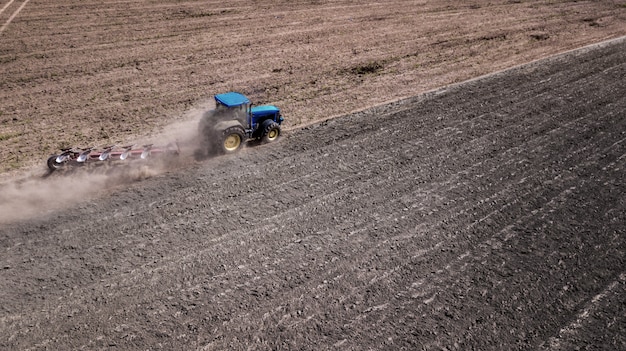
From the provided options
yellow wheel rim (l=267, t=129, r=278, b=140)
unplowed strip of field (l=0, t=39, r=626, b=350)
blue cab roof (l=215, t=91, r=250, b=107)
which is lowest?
unplowed strip of field (l=0, t=39, r=626, b=350)

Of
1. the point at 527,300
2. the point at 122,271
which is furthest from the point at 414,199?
the point at 122,271

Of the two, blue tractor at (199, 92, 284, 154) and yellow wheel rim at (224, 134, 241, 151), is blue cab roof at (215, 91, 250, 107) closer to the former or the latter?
blue tractor at (199, 92, 284, 154)

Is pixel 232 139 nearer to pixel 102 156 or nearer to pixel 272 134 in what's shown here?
pixel 272 134

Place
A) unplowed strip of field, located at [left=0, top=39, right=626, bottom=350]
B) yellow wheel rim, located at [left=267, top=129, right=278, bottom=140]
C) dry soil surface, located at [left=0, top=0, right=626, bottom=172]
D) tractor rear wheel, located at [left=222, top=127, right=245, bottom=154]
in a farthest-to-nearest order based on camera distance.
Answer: dry soil surface, located at [left=0, top=0, right=626, bottom=172], yellow wheel rim, located at [left=267, top=129, right=278, bottom=140], tractor rear wheel, located at [left=222, top=127, right=245, bottom=154], unplowed strip of field, located at [left=0, top=39, right=626, bottom=350]

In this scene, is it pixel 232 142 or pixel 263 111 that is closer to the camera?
pixel 232 142

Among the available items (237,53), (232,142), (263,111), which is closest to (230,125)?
(232,142)

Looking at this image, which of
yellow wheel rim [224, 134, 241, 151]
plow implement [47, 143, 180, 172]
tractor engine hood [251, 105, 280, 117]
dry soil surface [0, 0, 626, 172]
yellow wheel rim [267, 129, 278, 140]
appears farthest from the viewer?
dry soil surface [0, 0, 626, 172]

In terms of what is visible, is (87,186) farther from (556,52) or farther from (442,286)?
(556,52)

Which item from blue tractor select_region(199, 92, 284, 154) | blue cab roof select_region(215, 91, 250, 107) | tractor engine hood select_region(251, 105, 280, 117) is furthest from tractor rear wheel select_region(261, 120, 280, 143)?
blue cab roof select_region(215, 91, 250, 107)
